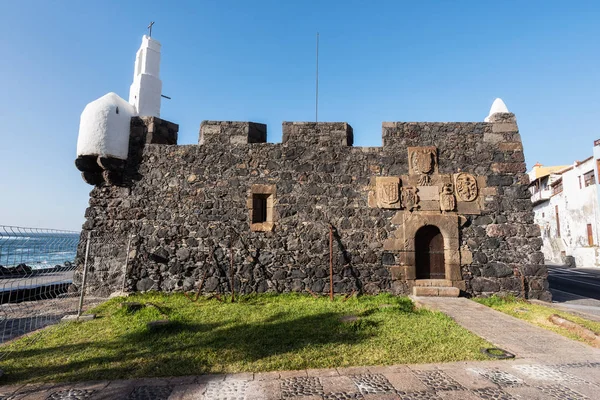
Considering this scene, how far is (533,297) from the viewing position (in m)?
7.18

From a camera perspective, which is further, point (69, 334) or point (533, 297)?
point (533, 297)

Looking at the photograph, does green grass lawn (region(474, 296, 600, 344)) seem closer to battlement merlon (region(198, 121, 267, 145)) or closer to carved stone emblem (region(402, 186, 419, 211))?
carved stone emblem (region(402, 186, 419, 211))

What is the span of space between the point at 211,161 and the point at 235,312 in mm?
3755

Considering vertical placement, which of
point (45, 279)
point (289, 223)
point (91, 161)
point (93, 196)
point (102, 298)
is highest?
point (91, 161)

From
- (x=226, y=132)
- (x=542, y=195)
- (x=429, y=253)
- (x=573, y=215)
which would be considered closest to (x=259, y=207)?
(x=226, y=132)

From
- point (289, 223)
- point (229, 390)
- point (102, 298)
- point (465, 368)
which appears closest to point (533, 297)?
point (465, 368)

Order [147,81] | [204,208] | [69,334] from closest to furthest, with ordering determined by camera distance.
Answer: [69,334], [204,208], [147,81]

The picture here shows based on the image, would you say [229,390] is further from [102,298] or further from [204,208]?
[102,298]

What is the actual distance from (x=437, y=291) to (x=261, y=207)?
14.6 ft

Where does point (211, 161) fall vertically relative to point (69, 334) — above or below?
above

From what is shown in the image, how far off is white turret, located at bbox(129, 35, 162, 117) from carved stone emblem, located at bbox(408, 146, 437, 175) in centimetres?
719

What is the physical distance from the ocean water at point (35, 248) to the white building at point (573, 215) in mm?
26395

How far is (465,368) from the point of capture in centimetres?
330

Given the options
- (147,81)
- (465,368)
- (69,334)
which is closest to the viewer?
(465,368)
